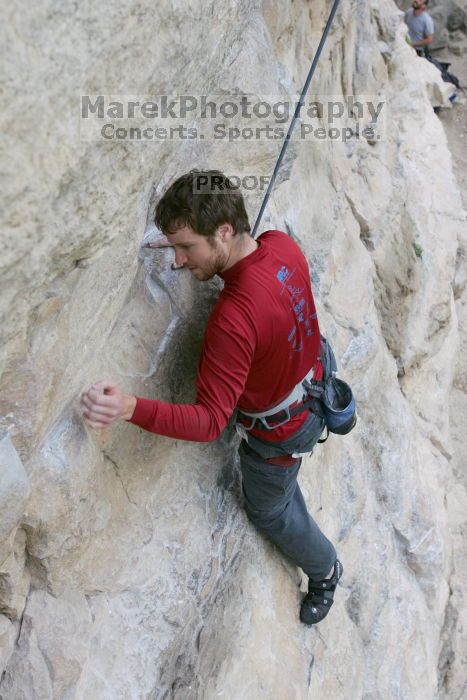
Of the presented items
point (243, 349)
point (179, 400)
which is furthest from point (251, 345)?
point (179, 400)

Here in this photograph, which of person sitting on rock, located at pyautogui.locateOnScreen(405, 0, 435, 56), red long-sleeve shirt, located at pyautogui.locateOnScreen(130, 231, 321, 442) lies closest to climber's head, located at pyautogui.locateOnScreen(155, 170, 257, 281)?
red long-sleeve shirt, located at pyautogui.locateOnScreen(130, 231, 321, 442)

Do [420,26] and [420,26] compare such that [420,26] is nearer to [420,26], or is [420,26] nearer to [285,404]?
[420,26]

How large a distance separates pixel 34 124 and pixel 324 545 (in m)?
2.64

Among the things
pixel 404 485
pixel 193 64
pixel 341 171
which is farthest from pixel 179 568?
pixel 341 171

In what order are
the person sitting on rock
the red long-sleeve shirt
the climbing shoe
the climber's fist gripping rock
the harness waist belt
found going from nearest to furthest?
1. the climber's fist gripping rock
2. the red long-sleeve shirt
3. the harness waist belt
4. the climbing shoe
5. the person sitting on rock

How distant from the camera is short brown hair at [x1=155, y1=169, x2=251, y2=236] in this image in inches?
94.3

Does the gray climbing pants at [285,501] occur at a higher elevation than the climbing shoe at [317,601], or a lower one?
higher

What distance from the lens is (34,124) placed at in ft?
4.84

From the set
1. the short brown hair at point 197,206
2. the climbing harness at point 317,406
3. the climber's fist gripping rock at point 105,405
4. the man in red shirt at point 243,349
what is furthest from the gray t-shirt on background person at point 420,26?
the climber's fist gripping rock at point 105,405

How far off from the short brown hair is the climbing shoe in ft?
6.72

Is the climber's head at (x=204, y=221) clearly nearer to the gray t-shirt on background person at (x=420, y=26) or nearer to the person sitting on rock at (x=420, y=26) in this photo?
the person sitting on rock at (x=420, y=26)

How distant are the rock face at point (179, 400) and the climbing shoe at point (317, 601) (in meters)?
0.08

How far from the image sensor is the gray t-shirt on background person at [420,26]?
40.0 ft

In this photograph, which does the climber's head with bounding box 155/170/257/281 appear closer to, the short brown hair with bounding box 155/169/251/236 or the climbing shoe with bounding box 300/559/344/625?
the short brown hair with bounding box 155/169/251/236
